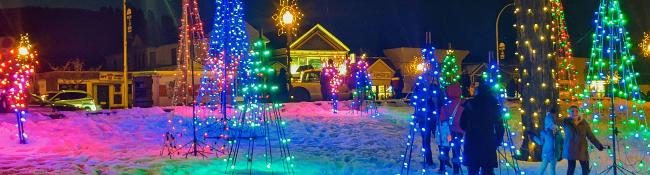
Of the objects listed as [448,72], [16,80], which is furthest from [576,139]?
[448,72]

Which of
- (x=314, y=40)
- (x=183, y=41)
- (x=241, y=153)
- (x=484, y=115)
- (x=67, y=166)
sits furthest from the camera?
(x=314, y=40)

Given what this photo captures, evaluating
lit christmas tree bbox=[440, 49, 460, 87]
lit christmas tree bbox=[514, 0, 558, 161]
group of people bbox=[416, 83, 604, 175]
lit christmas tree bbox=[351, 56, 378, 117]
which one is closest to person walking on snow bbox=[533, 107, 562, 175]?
group of people bbox=[416, 83, 604, 175]

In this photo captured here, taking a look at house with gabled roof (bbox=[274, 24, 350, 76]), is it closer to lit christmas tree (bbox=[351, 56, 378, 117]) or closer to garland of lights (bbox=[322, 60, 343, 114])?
garland of lights (bbox=[322, 60, 343, 114])

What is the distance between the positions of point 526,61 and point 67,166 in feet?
26.7

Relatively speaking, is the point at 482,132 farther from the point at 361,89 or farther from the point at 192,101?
the point at 361,89

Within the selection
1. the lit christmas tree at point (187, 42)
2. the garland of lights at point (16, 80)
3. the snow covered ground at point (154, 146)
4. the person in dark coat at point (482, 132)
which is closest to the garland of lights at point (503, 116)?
the snow covered ground at point (154, 146)

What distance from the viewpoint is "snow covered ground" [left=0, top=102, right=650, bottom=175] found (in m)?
10.6

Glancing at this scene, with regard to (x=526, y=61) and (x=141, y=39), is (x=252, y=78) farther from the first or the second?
(x=141, y=39)

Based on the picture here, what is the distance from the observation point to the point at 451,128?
987 cm

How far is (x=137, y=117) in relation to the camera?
62.2 feet

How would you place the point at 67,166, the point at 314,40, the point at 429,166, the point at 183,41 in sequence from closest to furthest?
the point at 67,166
the point at 429,166
the point at 183,41
the point at 314,40

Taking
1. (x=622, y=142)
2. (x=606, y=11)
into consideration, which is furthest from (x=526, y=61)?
(x=622, y=142)

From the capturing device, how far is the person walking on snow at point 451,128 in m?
9.65

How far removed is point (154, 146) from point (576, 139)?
342 inches
